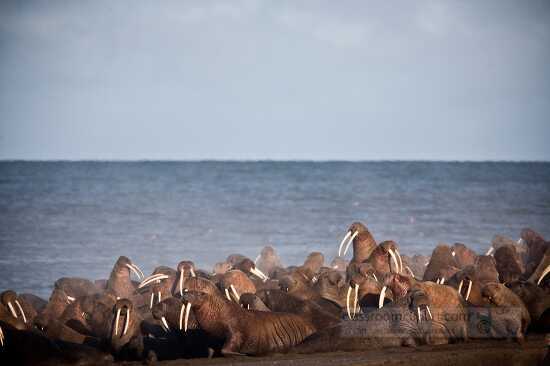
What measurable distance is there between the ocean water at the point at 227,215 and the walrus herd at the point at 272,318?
5.48 meters

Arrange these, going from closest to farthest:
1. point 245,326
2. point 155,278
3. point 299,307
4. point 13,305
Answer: point 245,326 < point 299,307 < point 13,305 < point 155,278

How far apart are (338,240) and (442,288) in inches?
572

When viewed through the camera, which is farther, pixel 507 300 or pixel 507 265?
pixel 507 265

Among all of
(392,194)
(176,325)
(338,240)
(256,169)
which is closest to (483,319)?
(176,325)

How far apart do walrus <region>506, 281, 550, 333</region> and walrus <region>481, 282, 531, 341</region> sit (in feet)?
0.80

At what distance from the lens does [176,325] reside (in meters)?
8.20

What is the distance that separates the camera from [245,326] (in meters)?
7.80

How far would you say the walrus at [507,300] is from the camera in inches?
319

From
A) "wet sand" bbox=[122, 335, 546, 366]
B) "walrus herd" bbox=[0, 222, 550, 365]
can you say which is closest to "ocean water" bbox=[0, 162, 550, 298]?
"walrus herd" bbox=[0, 222, 550, 365]

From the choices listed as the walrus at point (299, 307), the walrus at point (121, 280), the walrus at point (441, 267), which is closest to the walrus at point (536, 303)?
the walrus at point (441, 267)

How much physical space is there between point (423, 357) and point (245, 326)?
158 centimetres

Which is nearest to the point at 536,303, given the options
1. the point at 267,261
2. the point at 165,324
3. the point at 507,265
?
the point at 507,265

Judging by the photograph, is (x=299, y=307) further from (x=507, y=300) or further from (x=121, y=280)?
(x=121, y=280)

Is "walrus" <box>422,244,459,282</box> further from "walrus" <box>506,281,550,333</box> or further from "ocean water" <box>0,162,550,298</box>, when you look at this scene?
"ocean water" <box>0,162,550,298</box>
